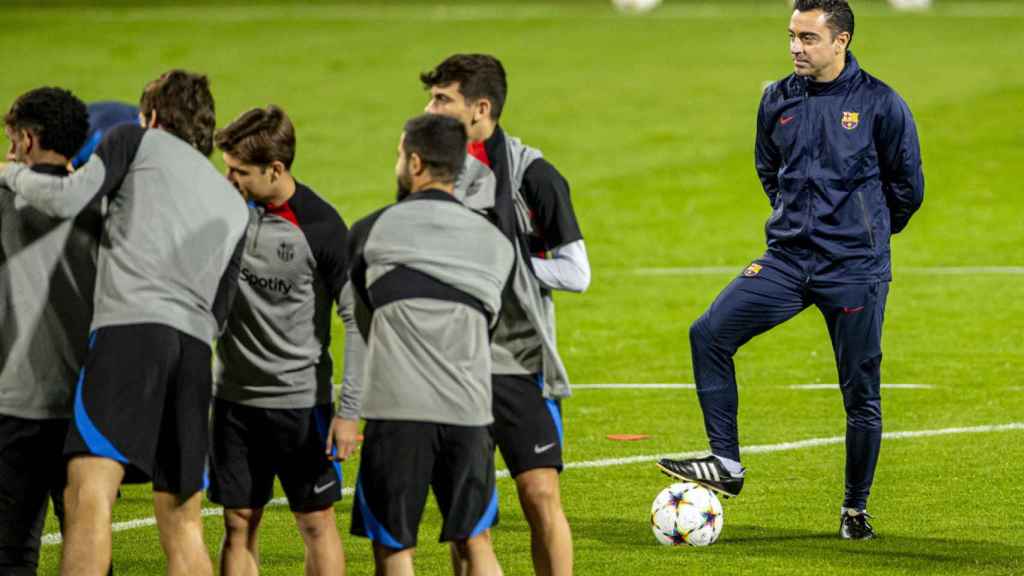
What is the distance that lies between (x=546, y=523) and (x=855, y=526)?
222 cm

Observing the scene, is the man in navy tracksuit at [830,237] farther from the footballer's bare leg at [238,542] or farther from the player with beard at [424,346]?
the player with beard at [424,346]

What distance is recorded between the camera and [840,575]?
8.31 meters

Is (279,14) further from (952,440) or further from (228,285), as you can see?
(228,285)

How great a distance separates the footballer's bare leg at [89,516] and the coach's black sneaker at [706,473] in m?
3.06

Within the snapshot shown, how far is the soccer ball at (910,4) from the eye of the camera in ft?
133

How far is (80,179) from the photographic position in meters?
6.68

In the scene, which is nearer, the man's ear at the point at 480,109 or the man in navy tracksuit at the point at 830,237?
the man's ear at the point at 480,109

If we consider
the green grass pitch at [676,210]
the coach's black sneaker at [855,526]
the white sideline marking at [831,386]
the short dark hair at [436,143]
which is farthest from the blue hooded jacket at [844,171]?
the white sideline marking at [831,386]

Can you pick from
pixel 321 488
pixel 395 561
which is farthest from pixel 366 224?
pixel 321 488

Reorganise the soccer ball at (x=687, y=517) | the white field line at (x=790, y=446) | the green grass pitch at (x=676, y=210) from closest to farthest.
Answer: the soccer ball at (x=687, y=517), the green grass pitch at (x=676, y=210), the white field line at (x=790, y=446)

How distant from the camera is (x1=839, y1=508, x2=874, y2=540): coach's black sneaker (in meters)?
8.97

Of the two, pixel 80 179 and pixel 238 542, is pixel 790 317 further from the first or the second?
pixel 80 179

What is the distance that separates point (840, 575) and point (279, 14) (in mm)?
35546

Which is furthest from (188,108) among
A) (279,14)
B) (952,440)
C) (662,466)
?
(279,14)
